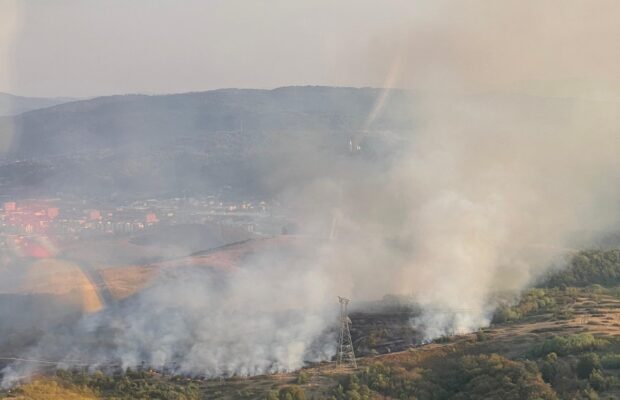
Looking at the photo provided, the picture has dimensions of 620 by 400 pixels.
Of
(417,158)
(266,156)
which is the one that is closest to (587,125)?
(417,158)

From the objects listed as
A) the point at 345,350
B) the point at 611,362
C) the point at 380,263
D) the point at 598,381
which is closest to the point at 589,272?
the point at 380,263

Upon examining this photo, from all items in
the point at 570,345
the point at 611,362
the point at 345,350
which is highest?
the point at 611,362

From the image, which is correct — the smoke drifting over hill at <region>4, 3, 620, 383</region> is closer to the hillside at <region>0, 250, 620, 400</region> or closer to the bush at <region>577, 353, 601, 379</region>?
the hillside at <region>0, 250, 620, 400</region>

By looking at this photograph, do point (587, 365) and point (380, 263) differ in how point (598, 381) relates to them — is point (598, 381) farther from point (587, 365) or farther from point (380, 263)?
point (380, 263)

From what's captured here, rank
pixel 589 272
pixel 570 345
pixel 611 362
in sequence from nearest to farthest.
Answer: pixel 611 362, pixel 570 345, pixel 589 272

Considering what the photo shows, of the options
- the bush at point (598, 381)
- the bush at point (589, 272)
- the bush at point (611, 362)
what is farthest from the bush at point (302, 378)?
the bush at point (589, 272)

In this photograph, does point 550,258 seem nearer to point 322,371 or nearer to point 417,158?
point 322,371

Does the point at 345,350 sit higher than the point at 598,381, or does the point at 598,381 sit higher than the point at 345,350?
the point at 598,381

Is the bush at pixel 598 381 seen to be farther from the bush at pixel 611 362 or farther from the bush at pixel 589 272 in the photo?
the bush at pixel 589 272
